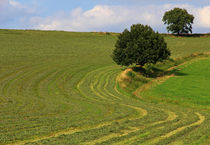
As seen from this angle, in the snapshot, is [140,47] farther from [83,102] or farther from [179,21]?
[179,21]

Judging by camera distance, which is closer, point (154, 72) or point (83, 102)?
point (83, 102)

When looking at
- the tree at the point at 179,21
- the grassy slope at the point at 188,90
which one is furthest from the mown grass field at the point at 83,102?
the tree at the point at 179,21

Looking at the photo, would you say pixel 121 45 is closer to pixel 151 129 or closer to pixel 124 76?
pixel 124 76

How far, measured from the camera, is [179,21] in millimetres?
124688

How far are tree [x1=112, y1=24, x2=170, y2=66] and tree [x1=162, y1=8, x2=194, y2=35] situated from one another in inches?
3033

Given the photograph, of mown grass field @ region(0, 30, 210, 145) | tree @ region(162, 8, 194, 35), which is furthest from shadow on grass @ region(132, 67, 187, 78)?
tree @ region(162, 8, 194, 35)

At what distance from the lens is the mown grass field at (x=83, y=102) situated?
1555 centimetres

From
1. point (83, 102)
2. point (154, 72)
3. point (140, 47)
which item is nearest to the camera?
point (83, 102)

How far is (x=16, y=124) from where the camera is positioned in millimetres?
17781

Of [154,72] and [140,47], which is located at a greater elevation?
[140,47]

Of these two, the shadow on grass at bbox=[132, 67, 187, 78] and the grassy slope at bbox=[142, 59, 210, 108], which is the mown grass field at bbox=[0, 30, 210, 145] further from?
the shadow on grass at bbox=[132, 67, 187, 78]

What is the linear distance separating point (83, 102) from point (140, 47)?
2481 cm

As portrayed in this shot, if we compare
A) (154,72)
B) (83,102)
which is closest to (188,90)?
(83,102)

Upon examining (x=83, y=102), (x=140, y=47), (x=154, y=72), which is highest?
(x=140, y=47)
